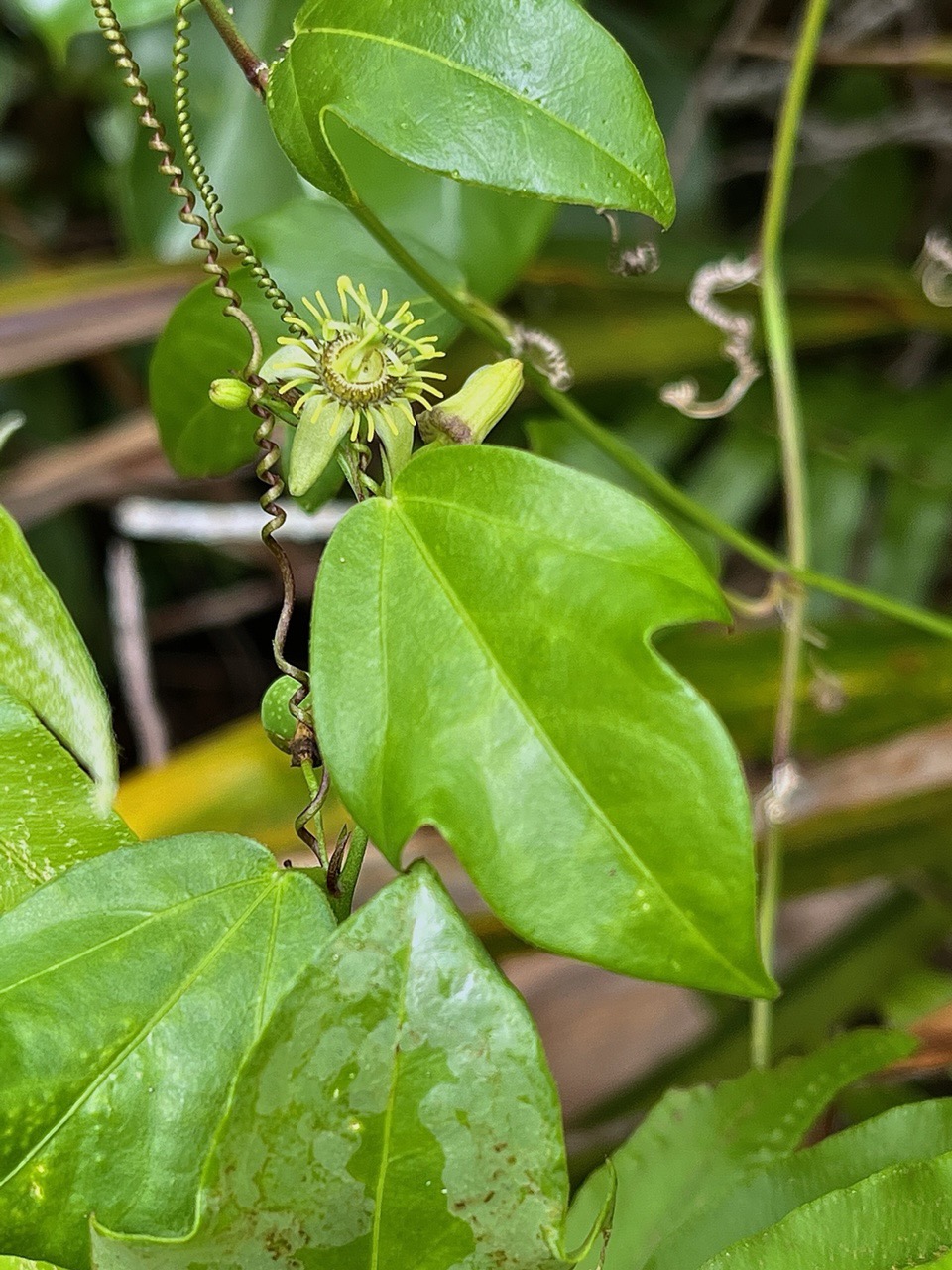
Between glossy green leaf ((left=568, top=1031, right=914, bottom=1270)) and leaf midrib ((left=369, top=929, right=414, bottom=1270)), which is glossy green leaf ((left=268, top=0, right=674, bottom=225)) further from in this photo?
glossy green leaf ((left=568, top=1031, right=914, bottom=1270))

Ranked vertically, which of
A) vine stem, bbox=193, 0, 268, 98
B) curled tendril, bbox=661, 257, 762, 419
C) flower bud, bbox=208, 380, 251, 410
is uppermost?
vine stem, bbox=193, 0, 268, 98

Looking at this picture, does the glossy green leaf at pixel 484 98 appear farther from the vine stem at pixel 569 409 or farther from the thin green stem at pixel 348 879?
the thin green stem at pixel 348 879

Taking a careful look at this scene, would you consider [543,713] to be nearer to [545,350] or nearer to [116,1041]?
[116,1041]

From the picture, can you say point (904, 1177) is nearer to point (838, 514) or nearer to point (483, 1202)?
point (483, 1202)

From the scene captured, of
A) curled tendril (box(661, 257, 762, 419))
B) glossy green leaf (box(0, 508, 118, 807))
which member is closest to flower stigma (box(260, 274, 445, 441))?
glossy green leaf (box(0, 508, 118, 807))

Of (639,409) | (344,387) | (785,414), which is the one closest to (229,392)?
(344,387)
